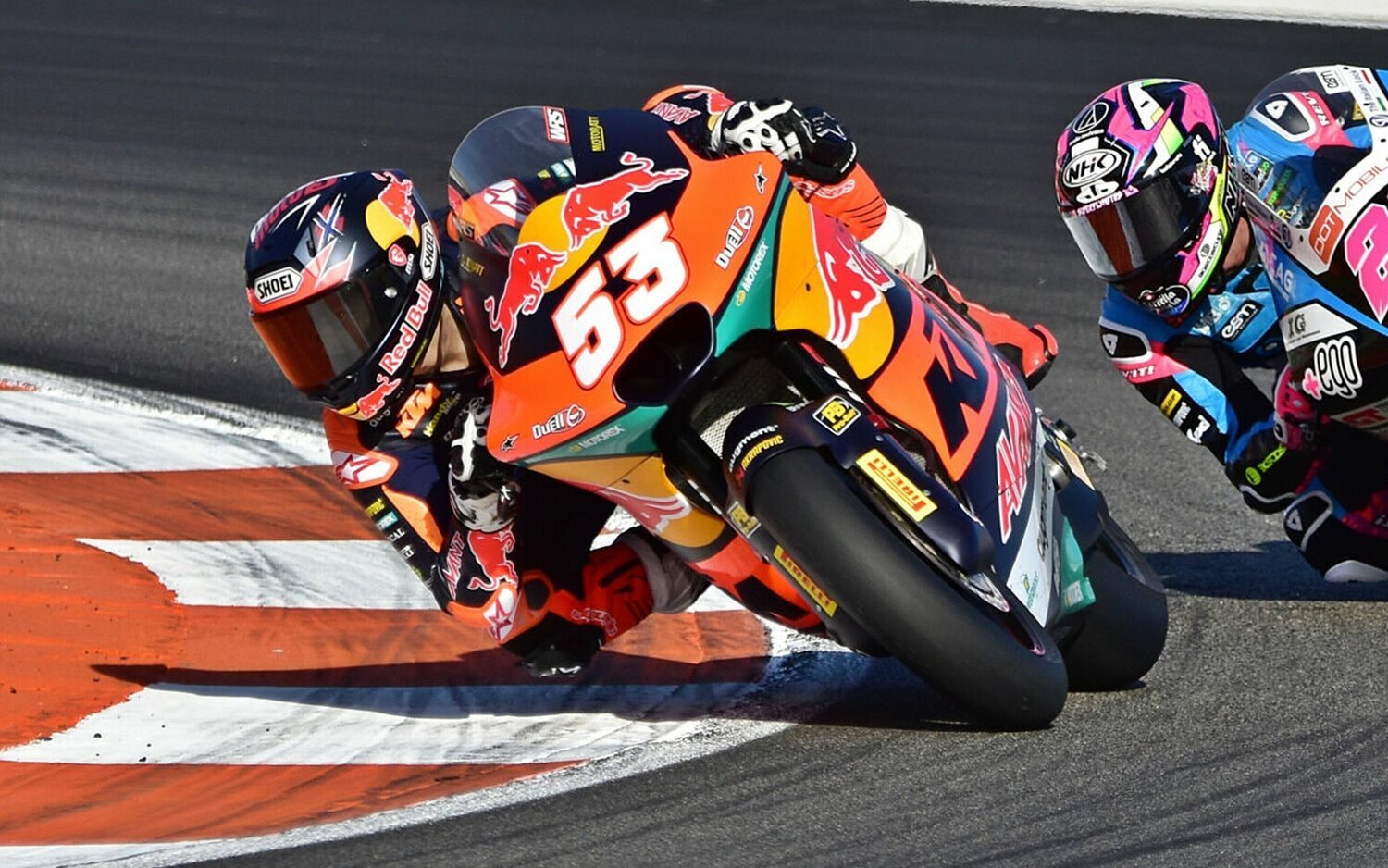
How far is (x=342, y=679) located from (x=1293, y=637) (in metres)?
2.52

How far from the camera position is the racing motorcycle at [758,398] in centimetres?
414

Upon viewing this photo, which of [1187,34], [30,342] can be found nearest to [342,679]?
[30,342]

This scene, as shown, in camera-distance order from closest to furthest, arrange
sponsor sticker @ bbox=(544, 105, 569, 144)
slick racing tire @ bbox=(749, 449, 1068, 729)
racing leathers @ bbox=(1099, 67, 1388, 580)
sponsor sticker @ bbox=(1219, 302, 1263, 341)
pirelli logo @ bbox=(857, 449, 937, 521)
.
→ slick racing tire @ bbox=(749, 449, 1068, 729) → pirelli logo @ bbox=(857, 449, 937, 521) → sponsor sticker @ bbox=(544, 105, 569, 144) → racing leathers @ bbox=(1099, 67, 1388, 580) → sponsor sticker @ bbox=(1219, 302, 1263, 341)

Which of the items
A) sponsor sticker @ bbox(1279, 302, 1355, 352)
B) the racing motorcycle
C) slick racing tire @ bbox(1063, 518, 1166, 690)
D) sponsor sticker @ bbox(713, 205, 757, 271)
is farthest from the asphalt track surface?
sponsor sticker @ bbox(713, 205, 757, 271)

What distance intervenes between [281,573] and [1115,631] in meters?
2.72

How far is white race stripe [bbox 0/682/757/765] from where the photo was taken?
4926mm

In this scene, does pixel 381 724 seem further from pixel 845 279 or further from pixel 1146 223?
pixel 1146 223

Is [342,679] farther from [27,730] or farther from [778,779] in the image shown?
[778,779]

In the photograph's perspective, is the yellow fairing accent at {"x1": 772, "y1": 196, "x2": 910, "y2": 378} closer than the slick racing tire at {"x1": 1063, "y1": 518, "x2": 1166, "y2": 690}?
Yes

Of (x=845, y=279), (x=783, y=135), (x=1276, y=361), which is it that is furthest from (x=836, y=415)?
(x=1276, y=361)

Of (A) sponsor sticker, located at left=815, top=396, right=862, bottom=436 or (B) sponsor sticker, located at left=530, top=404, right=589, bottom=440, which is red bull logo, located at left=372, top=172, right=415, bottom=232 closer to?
(B) sponsor sticker, located at left=530, top=404, right=589, bottom=440

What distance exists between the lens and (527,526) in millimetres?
5207

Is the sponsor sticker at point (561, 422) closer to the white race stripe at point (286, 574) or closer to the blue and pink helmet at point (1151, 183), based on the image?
the white race stripe at point (286, 574)

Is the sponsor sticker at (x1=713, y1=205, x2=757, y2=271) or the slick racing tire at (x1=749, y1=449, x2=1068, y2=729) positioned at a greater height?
the sponsor sticker at (x1=713, y1=205, x2=757, y2=271)
